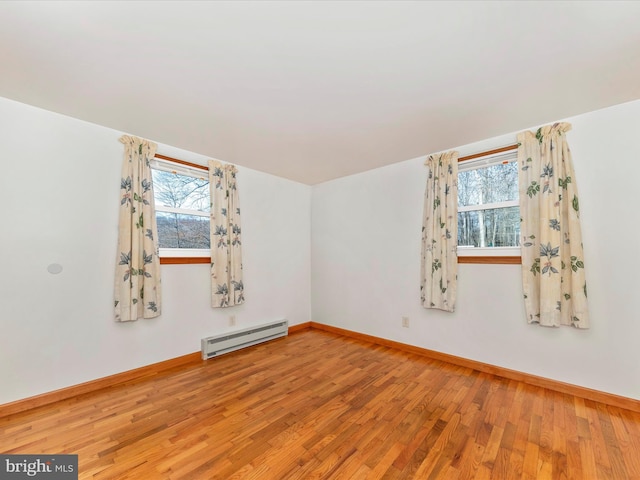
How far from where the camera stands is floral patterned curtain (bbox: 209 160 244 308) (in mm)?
3215

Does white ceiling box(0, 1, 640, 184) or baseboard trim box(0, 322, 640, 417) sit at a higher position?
white ceiling box(0, 1, 640, 184)

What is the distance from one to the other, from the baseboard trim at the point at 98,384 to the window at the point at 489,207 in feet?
11.1

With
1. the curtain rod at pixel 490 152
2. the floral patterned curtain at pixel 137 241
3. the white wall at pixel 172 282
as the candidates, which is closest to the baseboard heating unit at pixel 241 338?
the white wall at pixel 172 282

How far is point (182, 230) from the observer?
10.2 ft

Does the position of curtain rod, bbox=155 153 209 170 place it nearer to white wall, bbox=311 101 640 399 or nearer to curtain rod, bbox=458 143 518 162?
white wall, bbox=311 101 640 399

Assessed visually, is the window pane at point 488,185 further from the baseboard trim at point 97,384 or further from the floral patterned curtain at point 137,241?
the baseboard trim at point 97,384

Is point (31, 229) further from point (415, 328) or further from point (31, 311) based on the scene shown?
point (415, 328)

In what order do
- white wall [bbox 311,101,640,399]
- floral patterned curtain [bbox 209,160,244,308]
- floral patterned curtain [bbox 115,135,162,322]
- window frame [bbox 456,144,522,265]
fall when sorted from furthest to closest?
floral patterned curtain [bbox 209,160,244,308]
window frame [bbox 456,144,522,265]
floral patterned curtain [bbox 115,135,162,322]
white wall [bbox 311,101,640,399]

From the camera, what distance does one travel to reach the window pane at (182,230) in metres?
2.94

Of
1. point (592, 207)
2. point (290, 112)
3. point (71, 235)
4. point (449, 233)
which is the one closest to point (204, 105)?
point (290, 112)

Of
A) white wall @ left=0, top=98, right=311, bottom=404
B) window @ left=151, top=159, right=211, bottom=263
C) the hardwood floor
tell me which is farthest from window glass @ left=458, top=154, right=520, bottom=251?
white wall @ left=0, top=98, right=311, bottom=404

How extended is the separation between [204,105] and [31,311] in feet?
7.17

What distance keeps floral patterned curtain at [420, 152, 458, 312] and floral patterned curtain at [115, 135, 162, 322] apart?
9.73ft
